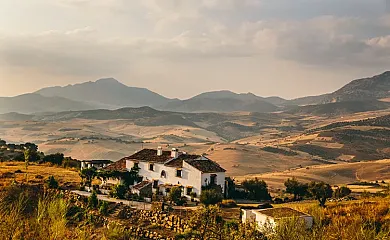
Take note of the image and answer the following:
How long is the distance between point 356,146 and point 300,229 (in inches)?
5114

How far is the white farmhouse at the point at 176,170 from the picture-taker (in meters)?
38.3

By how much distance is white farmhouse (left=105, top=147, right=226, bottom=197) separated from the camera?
A: 38.3 metres

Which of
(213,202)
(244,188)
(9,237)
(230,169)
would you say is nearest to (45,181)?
(213,202)

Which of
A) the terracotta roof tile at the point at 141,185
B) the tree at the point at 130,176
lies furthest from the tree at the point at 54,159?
the terracotta roof tile at the point at 141,185

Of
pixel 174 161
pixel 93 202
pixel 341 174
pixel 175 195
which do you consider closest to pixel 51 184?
pixel 93 202

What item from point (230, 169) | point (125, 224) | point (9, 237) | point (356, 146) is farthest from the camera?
point (356, 146)

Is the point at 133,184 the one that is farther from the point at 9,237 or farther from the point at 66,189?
the point at 9,237

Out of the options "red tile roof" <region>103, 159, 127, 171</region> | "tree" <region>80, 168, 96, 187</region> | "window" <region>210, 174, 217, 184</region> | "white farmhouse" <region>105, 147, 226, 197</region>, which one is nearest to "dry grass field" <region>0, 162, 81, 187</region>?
"tree" <region>80, 168, 96, 187</region>

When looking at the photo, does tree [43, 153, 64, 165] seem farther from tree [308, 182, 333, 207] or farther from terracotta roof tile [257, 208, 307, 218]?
terracotta roof tile [257, 208, 307, 218]

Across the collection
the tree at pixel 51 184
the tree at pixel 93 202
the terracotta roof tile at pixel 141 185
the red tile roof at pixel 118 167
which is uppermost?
the red tile roof at pixel 118 167

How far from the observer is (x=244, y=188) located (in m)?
43.8

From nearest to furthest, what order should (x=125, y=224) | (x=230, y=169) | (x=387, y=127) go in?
(x=125, y=224) < (x=230, y=169) < (x=387, y=127)

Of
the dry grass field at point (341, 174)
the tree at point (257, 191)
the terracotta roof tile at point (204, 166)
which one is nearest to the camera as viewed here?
the terracotta roof tile at point (204, 166)

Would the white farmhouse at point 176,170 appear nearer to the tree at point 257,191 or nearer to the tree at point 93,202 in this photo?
the tree at point 257,191
